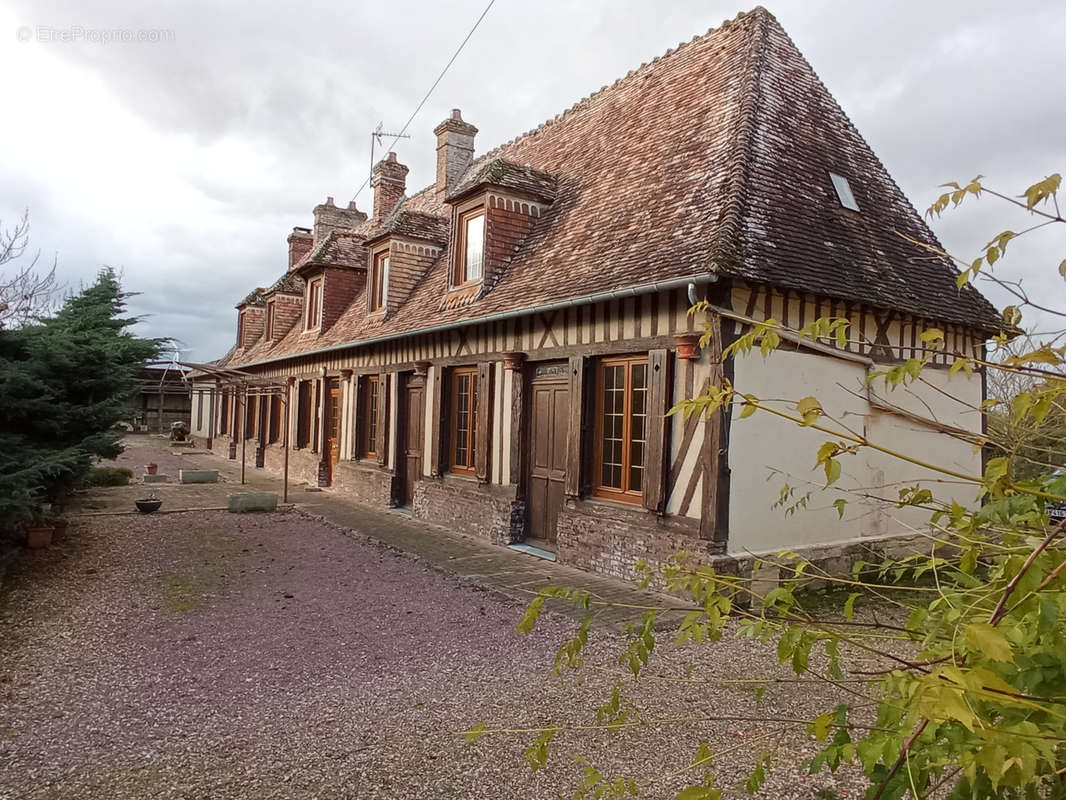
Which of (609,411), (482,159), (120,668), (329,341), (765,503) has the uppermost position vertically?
(482,159)

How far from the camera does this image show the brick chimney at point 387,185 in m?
18.1

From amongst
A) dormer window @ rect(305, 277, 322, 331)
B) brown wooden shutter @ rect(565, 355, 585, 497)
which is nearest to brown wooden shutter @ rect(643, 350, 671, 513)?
brown wooden shutter @ rect(565, 355, 585, 497)

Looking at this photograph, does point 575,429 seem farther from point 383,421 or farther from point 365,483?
point 365,483

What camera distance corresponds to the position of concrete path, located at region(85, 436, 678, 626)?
21.3 ft

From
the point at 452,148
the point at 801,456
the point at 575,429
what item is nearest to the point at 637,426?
the point at 575,429

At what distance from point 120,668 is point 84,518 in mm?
6926

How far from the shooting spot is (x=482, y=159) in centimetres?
1546

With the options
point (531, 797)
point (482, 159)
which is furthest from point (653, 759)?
point (482, 159)

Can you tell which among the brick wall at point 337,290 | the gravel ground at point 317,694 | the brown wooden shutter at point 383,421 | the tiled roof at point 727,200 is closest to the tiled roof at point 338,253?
the brick wall at point 337,290

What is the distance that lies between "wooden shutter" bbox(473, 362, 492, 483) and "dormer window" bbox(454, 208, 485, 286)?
1476mm

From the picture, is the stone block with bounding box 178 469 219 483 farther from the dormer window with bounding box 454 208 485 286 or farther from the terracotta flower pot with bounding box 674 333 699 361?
the terracotta flower pot with bounding box 674 333 699 361

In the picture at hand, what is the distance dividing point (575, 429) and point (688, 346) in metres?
1.84

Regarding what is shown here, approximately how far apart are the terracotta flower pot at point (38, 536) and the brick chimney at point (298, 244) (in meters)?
16.7

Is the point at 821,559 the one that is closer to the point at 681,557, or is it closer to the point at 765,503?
the point at 765,503
